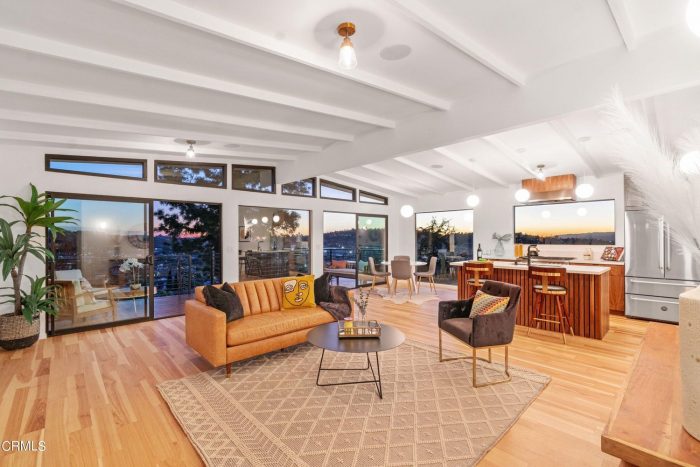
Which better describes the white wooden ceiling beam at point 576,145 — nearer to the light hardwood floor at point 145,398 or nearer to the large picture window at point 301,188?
the light hardwood floor at point 145,398

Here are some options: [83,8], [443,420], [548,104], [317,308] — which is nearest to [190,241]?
[317,308]

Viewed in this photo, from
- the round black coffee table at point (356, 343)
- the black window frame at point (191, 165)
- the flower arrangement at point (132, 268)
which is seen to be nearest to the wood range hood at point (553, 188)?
the round black coffee table at point (356, 343)

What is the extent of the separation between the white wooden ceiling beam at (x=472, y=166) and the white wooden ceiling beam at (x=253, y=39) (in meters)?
2.39

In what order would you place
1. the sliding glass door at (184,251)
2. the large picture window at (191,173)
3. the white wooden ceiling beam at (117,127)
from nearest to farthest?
the white wooden ceiling beam at (117,127) → the large picture window at (191,173) → the sliding glass door at (184,251)

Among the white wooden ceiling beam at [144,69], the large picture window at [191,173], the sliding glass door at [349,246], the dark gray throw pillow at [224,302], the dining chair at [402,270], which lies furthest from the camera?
the sliding glass door at [349,246]

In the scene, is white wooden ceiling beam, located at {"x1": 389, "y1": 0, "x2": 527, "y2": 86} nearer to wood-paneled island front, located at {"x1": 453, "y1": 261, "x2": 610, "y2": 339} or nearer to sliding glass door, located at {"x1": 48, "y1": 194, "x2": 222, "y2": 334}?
wood-paneled island front, located at {"x1": 453, "y1": 261, "x2": 610, "y2": 339}

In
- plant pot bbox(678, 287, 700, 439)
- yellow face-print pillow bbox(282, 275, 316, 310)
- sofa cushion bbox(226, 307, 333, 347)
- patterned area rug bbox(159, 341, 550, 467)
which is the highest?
plant pot bbox(678, 287, 700, 439)

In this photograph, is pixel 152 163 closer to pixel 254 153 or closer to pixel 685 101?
pixel 254 153

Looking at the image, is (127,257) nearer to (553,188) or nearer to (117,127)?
(117,127)

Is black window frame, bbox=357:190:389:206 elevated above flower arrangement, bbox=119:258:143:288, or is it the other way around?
black window frame, bbox=357:190:389:206

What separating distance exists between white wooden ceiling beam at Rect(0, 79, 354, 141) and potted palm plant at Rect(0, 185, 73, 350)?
187cm

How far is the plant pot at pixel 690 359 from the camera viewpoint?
2.54ft

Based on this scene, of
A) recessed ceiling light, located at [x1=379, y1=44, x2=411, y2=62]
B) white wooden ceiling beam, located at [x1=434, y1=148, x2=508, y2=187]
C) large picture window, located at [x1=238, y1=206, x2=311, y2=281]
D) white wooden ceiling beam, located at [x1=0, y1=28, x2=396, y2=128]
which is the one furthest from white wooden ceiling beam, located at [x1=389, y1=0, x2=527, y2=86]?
large picture window, located at [x1=238, y1=206, x2=311, y2=281]

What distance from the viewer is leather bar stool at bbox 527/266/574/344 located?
4453mm
